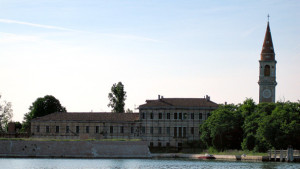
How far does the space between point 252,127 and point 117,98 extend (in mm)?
37358

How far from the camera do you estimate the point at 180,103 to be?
93250mm

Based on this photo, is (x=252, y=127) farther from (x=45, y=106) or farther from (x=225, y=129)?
(x=45, y=106)

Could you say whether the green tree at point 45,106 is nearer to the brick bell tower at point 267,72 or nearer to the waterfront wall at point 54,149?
the waterfront wall at point 54,149

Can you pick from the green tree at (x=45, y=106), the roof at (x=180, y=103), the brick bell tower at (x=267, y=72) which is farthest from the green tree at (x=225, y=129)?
the green tree at (x=45, y=106)

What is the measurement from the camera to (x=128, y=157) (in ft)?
267

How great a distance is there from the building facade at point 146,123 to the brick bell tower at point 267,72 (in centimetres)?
1207

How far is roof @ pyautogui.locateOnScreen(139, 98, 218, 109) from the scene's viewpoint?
9250cm

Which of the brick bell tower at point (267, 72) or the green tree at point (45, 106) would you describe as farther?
the green tree at point (45, 106)

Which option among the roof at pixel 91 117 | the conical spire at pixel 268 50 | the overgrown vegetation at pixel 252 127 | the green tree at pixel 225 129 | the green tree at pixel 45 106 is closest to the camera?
the overgrown vegetation at pixel 252 127

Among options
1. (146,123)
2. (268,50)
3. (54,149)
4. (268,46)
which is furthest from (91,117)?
(268,46)

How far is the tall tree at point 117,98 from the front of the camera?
4360 inches

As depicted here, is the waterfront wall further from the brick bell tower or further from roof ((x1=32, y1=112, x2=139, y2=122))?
the brick bell tower

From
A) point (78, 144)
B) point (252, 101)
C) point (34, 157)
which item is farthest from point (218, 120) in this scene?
point (34, 157)

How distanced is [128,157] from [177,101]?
52.6 feet
